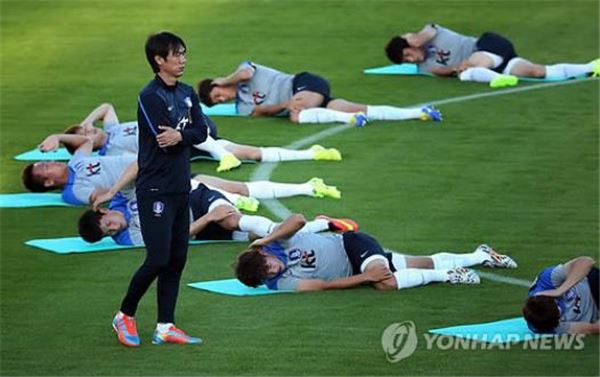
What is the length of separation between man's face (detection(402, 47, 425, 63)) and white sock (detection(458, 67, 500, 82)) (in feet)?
1.95

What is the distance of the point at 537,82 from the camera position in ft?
67.5

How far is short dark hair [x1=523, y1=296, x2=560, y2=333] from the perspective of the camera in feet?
36.6

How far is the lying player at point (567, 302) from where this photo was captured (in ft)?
36.7

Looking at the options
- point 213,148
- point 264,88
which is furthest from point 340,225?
point 264,88

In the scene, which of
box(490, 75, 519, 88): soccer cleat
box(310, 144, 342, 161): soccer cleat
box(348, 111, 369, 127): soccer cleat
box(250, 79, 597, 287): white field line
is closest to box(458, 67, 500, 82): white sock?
box(490, 75, 519, 88): soccer cleat

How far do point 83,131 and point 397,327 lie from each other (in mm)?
6366

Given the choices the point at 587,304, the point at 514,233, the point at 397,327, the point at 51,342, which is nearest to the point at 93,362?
the point at 51,342

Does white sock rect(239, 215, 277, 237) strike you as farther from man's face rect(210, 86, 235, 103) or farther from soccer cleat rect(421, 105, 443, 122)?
soccer cleat rect(421, 105, 443, 122)

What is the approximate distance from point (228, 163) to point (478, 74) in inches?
198

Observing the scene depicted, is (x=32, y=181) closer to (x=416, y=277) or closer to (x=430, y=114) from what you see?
(x=416, y=277)

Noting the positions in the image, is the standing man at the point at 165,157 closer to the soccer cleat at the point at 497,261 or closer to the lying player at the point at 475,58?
the soccer cleat at the point at 497,261

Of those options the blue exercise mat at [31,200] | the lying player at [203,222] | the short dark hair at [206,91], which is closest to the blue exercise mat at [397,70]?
the short dark hair at [206,91]

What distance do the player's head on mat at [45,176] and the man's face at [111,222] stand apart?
5.87ft

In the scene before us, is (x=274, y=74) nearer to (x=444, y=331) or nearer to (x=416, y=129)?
(x=416, y=129)
